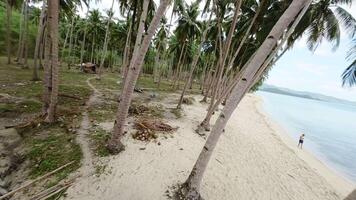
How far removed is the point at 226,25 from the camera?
1798cm

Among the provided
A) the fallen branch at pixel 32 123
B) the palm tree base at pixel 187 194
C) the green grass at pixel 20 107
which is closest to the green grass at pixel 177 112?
the fallen branch at pixel 32 123

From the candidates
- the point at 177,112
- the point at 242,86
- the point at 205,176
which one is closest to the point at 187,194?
the point at 205,176

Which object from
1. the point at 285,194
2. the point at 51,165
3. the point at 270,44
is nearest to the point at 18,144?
the point at 51,165

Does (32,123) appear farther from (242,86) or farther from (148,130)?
(242,86)

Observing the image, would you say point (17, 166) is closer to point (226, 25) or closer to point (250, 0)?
point (250, 0)

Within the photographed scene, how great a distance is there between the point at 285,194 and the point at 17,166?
863 centimetres

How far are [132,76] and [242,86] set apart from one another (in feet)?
10.0

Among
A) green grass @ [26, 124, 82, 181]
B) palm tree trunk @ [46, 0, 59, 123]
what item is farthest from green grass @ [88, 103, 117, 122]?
green grass @ [26, 124, 82, 181]

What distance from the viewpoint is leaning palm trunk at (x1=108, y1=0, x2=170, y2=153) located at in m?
5.64

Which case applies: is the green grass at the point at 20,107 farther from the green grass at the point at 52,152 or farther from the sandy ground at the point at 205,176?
the sandy ground at the point at 205,176

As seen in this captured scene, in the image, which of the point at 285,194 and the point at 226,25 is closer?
the point at 285,194

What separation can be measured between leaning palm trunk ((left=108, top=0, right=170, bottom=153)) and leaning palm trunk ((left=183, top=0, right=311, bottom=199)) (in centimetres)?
265

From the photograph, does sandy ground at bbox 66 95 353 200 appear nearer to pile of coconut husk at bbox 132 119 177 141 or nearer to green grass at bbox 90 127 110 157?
pile of coconut husk at bbox 132 119 177 141

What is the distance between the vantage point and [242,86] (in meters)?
4.76
